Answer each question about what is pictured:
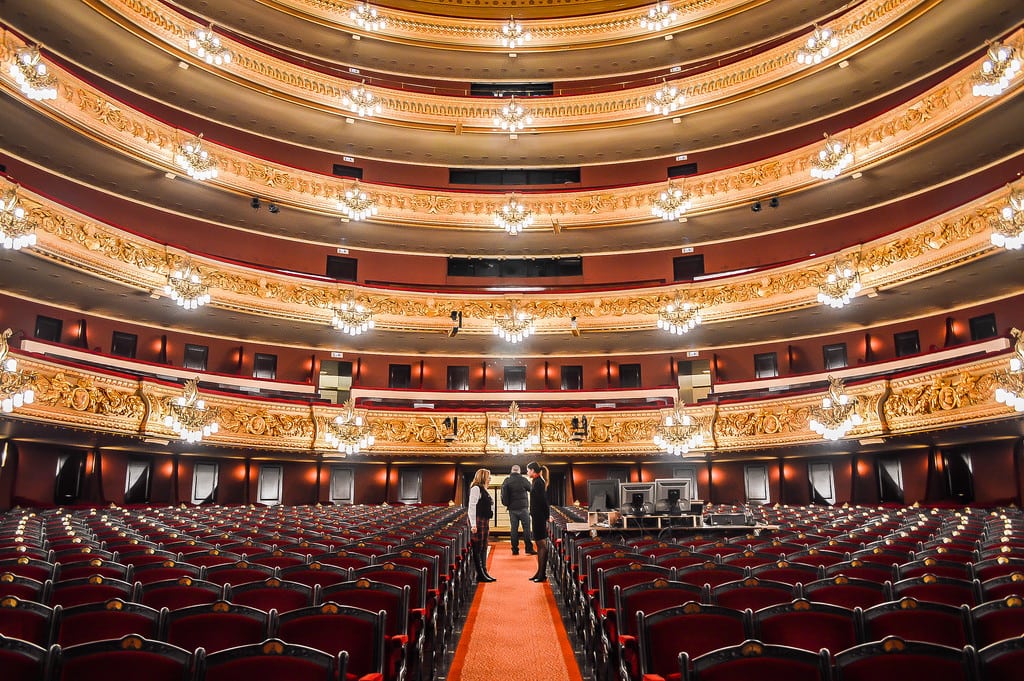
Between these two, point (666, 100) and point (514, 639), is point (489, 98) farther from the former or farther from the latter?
point (514, 639)

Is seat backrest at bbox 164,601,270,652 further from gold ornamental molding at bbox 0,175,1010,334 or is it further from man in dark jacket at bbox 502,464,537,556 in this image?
gold ornamental molding at bbox 0,175,1010,334

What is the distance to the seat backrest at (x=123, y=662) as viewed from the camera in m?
2.75

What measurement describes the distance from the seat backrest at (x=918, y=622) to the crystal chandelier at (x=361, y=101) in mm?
21669

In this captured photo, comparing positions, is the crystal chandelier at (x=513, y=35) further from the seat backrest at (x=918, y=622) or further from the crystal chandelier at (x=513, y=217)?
the seat backrest at (x=918, y=622)

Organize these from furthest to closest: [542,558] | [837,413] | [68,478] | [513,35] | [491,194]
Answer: [513,35] < [491,194] < [837,413] < [68,478] < [542,558]

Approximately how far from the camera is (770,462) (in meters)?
20.0

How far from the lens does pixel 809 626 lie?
3699 mm

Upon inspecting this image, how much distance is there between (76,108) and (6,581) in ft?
50.2

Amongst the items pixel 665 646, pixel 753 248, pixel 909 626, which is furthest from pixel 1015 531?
pixel 753 248

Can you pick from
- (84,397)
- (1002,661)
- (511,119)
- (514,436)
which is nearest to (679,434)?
(514,436)

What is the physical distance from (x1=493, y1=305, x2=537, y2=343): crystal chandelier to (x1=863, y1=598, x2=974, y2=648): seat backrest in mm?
17219

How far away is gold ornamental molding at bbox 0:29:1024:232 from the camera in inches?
616

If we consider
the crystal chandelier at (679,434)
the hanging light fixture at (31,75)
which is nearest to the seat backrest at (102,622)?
the hanging light fixture at (31,75)

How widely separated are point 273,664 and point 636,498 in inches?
317
